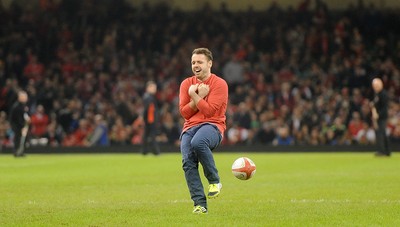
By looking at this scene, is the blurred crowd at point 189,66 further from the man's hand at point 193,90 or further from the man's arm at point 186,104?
the man's hand at point 193,90

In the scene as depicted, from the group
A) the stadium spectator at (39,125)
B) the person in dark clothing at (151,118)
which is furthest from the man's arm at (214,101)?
the stadium spectator at (39,125)

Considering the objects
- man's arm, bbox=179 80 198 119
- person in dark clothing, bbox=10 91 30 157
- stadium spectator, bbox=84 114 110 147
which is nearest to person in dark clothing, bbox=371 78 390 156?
person in dark clothing, bbox=10 91 30 157

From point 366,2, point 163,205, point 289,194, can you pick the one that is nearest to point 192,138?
point 163,205

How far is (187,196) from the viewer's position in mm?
14312

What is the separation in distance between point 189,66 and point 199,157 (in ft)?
99.6

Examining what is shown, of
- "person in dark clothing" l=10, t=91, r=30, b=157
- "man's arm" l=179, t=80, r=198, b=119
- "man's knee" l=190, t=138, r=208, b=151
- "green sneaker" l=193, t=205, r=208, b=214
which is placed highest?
"man's arm" l=179, t=80, r=198, b=119

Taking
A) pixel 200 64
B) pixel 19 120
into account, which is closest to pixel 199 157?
pixel 200 64

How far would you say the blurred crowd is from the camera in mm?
34906

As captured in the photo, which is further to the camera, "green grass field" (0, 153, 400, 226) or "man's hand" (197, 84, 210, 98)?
"man's hand" (197, 84, 210, 98)

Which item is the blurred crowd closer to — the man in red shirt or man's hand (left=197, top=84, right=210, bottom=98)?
the man in red shirt

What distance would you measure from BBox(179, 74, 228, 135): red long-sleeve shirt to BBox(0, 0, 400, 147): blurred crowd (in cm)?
2241

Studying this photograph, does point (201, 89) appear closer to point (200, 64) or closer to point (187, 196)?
point (200, 64)

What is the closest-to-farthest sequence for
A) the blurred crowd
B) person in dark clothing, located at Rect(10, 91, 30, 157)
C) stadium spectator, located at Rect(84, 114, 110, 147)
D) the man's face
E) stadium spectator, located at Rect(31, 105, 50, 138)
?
1. the man's face
2. person in dark clothing, located at Rect(10, 91, 30, 157)
3. the blurred crowd
4. stadium spectator, located at Rect(84, 114, 110, 147)
5. stadium spectator, located at Rect(31, 105, 50, 138)

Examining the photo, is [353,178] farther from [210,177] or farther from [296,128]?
[296,128]
